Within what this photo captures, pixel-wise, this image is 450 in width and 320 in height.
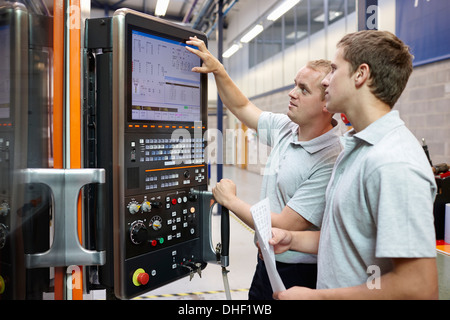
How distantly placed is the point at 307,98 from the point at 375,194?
69 cm

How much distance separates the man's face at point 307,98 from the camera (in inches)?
57.3

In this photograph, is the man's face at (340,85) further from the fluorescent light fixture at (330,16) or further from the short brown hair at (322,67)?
the fluorescent light fixture at (330,16)

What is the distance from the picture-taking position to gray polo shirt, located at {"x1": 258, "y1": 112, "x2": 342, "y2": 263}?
1359 mm

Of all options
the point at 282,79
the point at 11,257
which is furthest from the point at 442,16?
the point at 282,79

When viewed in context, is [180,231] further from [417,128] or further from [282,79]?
[282,79]

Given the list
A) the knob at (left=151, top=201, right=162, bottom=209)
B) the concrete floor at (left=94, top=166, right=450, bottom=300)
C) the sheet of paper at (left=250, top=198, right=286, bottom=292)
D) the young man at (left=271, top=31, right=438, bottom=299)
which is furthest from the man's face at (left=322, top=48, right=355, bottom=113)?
the concrete floor at (left=94, top=166, right=450, bottom=300)

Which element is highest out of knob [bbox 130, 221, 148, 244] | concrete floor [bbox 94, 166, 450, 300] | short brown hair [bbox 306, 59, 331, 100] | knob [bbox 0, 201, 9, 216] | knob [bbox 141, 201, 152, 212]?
short brown hair [bbox 306, 59, 331, 100]

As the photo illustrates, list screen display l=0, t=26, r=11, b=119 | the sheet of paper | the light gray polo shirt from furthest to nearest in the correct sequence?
1. the sheet of paper
2. the light gray polo shirt
3. screen display l=0, t=26, r=11, b=119

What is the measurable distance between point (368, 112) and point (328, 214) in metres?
0.30

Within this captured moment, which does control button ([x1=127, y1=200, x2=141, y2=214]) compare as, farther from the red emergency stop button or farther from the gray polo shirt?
the gray polo shirt

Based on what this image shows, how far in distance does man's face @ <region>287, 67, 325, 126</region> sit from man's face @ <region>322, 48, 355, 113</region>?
41 cm

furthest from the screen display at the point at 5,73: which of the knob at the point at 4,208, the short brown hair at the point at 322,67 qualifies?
the short brown hair at the point at 322,67

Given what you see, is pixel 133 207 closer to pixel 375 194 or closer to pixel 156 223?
pixel 156 223
